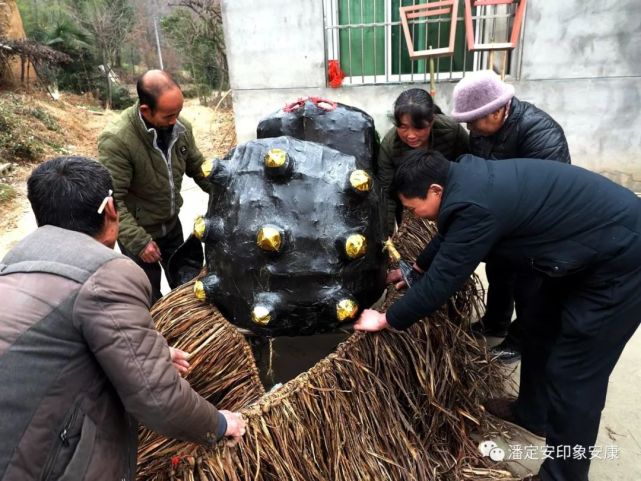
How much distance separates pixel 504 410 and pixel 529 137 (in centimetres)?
148

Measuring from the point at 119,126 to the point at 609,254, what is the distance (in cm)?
249

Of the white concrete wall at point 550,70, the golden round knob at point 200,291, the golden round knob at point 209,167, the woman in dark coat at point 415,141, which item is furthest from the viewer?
the white concrete wall at point 550,70

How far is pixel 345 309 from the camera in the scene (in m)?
2.14

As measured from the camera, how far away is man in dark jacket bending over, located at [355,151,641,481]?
6.57 ft

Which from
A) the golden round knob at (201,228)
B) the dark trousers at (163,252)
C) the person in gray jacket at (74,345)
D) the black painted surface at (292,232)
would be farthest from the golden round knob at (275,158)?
the dark trousers at (163,252)

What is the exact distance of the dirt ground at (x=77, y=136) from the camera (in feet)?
22.5

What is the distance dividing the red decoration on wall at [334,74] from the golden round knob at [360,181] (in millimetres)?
4469

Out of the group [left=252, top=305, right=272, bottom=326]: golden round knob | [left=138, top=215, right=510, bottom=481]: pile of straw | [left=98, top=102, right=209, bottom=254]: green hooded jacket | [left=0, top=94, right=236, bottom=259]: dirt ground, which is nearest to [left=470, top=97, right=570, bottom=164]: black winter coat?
[left=138, top=215, right=510, bottom=481]: pile of straw

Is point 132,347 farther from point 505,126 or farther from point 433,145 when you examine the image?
point 433,145

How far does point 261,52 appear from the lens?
21.0 feet

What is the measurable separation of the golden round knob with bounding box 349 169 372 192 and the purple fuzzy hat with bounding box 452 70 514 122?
775 mm

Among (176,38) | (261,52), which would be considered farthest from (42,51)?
(261,52)

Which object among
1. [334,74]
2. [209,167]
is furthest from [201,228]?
[334,74]

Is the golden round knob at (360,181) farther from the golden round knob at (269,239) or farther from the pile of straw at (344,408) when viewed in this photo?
the pile of straw at (344,408)
